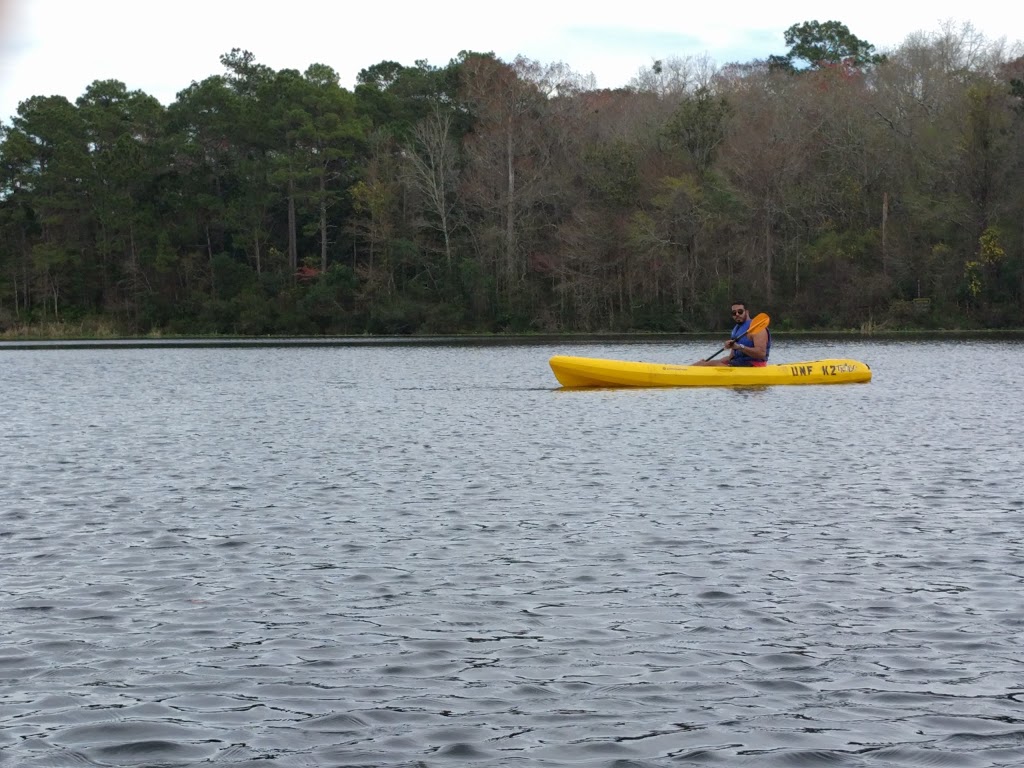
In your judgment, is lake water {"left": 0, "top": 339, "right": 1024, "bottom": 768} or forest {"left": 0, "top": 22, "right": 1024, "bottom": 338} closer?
lake water {"left": 0, "top": 339, "right": 1024, "bottom": 768}

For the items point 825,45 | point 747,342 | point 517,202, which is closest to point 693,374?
point 747,342

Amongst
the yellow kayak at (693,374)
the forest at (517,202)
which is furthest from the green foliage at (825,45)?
the yellow kayak at (693,374)

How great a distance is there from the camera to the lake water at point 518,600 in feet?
20.7

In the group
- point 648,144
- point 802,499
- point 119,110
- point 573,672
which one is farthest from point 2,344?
point 573,672

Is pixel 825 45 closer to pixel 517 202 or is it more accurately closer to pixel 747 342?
pixel 517 202

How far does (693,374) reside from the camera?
27.1m

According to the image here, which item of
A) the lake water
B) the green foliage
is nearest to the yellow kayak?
the lake water

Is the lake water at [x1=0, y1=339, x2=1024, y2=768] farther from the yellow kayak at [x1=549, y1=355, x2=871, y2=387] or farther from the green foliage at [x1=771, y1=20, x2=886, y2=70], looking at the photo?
the green foliage at [x1=771, y1=20, x2=886, y2=70]

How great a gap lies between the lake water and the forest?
48253 millimetres

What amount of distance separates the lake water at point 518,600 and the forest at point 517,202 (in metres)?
48.3

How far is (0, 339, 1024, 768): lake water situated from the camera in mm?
6316

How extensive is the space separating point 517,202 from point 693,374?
45059 mm

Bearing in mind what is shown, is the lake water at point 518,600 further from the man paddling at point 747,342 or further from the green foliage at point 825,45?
the green foliage at point 825,45

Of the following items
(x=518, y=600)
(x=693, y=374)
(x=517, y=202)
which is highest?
(x=517, y=202)
